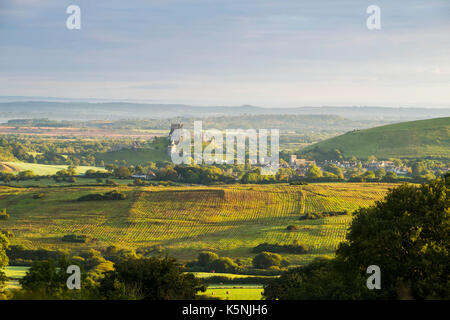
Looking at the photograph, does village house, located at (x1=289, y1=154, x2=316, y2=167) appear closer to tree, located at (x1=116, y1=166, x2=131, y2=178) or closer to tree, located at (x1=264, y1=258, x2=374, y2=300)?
tree, located at (x1=116, y1=166, x2=131, y2=178)

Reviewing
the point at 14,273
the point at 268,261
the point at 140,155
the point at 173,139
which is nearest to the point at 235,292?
the point at 268,261

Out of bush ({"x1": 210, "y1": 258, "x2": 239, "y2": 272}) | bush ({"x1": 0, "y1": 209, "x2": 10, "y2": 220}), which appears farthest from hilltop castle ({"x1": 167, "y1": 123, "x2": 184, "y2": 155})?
bush ({"x1": 210, "y1": 258, "x2": 239, "y2": 272})

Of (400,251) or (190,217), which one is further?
(190,217)

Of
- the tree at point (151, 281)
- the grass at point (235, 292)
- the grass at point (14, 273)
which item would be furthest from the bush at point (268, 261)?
the tree at point (151, 281)

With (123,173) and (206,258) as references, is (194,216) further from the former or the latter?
(123,173)

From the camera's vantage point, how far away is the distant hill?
163387mm

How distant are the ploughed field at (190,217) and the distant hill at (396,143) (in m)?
74.4

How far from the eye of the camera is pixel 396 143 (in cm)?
17600

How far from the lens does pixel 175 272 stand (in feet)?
75.0

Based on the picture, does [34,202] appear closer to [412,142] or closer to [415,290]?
[415,290]

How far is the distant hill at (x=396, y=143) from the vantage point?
536ft

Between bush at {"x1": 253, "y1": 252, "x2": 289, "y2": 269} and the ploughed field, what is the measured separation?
2349 millimetres

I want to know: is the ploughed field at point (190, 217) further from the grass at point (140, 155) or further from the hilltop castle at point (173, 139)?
the hilltop castle at point (173, 139)

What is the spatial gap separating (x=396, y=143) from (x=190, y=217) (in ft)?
400
